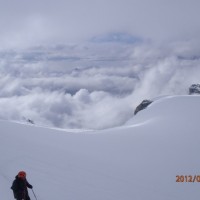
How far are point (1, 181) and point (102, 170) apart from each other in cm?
491

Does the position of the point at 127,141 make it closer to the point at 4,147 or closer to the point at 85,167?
the point at 85,167

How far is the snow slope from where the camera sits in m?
12.9

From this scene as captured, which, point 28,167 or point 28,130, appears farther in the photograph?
point 28,130

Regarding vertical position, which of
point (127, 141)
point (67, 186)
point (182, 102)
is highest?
point (182, 102)

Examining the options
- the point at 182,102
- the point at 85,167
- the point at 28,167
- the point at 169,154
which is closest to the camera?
the point at 28,167

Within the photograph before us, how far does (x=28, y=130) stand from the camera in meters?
19.5

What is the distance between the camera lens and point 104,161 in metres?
16.2

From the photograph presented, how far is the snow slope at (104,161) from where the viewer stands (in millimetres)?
12891

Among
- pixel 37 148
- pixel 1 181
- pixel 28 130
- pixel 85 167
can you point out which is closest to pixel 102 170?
pixel 85 167

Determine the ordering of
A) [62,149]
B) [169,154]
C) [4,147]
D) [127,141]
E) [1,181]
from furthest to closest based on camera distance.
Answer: [127,141] < [169,154] < [62,149] < [4,147] < [1,181]
